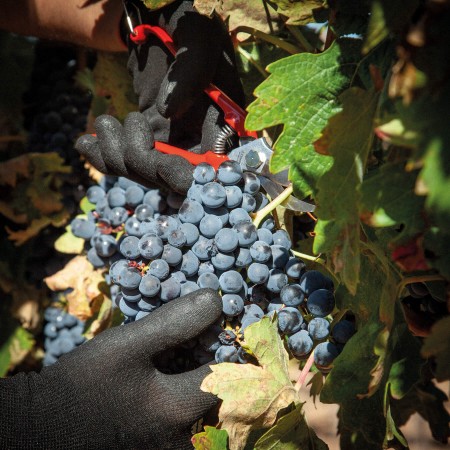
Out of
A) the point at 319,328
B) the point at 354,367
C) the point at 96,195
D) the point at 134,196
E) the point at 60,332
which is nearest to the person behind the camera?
the point at 354,367

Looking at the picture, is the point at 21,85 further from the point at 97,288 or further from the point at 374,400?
the point at 374,400

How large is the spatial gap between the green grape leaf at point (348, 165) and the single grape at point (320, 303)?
18cm

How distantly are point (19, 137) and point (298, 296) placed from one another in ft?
3.14

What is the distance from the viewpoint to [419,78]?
1.64 feet

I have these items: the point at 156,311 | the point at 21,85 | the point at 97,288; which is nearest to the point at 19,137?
the point at 21,85

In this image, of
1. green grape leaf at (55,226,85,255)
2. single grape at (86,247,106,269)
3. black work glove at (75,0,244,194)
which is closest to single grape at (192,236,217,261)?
black work glove at (75,0,244,194)

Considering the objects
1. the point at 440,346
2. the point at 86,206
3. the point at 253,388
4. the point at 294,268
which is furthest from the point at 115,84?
the point at 440,346

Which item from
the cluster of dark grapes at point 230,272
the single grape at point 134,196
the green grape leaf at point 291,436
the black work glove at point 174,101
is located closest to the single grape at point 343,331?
the cluster of dark grapes at point 230,272

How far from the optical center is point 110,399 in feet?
2.82

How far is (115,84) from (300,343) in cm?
81

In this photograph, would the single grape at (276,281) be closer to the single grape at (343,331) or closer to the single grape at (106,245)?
the single grape at (343,331)

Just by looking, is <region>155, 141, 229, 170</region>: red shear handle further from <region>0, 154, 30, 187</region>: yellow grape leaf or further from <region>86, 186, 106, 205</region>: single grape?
<region>0, 154, 30, 187</region>: yellow grape leaf

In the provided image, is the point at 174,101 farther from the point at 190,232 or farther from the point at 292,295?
the point at 292,295

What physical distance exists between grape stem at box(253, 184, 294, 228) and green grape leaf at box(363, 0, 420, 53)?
0.27 meters
